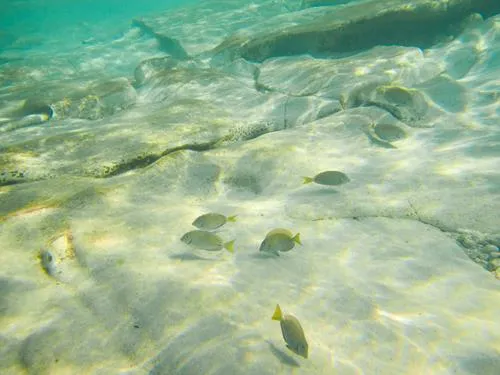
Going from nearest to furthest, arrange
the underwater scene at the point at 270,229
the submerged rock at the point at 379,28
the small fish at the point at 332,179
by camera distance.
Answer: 1. the underwater scene at the point at 270,229
2. the small fish at the point at 332,179
3. the submerged rock at the point at 379,28

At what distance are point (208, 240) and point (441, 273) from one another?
205 cm

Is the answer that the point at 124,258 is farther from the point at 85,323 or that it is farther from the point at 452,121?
the point at 452,121

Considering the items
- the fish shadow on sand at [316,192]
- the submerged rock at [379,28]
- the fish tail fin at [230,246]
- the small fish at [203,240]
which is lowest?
the fish shadow on sand at [316,192]

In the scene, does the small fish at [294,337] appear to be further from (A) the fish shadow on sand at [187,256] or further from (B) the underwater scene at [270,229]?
(A) the fish shadow on sand at [187,256]

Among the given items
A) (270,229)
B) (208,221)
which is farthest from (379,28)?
(208,221)

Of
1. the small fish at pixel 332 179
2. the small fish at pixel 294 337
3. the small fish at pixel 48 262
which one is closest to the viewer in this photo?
the small fish at pixel 294 337

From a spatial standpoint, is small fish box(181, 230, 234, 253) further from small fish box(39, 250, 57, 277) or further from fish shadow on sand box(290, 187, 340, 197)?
fish shadow on sand box(290, 187, 340, 197)

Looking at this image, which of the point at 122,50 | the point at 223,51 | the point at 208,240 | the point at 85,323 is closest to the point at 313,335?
the point at 208,240

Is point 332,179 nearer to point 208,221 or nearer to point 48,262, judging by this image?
point 208,221

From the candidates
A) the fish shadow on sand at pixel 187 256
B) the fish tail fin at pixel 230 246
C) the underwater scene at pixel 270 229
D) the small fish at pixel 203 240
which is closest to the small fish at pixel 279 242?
the underwater scene at pixel 270 229

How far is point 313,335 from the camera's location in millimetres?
2305

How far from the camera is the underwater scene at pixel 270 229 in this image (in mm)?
2234

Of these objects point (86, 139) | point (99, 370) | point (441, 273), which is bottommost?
point (441, 273)

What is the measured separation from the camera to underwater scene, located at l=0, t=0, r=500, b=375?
2.23 meters
